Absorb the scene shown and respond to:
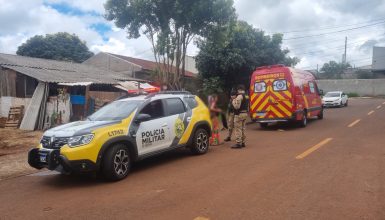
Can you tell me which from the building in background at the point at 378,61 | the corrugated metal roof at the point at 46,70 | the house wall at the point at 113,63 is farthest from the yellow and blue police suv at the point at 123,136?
the building in background at the point at 378,61

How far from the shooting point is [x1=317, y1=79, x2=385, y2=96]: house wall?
4788cm

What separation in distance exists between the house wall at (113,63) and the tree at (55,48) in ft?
24.6

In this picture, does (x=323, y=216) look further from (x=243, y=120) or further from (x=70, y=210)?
(x=243, y=120)

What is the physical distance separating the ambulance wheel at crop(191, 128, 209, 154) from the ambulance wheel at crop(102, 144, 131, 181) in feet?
7.53

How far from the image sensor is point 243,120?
10133 mm

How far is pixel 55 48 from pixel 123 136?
39623 mm

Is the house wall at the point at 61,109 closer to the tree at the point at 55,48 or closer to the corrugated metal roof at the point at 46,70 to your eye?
the corrugated metal roof at the point at 46,70

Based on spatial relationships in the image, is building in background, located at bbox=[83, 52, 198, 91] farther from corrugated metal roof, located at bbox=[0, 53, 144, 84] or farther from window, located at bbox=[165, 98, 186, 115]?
window, located at bbox=[165, 98, 186, 115]

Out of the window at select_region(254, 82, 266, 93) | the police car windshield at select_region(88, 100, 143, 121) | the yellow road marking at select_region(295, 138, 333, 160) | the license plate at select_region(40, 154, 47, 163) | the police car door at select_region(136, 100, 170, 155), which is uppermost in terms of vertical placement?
the window at select_region(254, 82, 266, 93)

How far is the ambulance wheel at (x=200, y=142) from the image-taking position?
29.5 feet

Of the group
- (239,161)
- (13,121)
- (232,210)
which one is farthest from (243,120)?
(13,121)

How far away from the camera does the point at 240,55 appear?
22219 millimetres

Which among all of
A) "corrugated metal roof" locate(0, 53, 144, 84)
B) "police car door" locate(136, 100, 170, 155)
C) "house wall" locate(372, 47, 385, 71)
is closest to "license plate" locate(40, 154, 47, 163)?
"police car door" locate(136, 100, 170, 155)

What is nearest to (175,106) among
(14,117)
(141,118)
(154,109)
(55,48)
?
(154,109)
